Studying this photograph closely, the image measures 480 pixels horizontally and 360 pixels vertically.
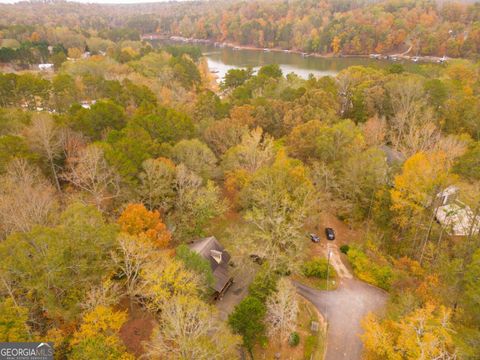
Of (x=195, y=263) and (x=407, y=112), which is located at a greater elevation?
(x=407, y=112)

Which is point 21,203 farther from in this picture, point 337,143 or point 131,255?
point 337,143

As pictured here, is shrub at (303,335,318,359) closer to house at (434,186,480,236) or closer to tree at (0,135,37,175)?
house at (434,186,480,236)

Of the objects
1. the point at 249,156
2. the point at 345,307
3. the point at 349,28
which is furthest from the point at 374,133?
A: the point at 349,28

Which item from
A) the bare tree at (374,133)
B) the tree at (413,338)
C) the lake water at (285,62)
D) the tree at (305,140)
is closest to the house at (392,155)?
Result: the bare tree at (374,133)

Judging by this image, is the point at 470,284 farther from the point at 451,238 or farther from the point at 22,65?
the point at 22,65

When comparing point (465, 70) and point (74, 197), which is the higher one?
point (465, 70)

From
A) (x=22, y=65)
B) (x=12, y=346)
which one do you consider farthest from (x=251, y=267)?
(x=22, y=65)

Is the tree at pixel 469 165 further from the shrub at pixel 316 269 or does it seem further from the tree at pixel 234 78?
the tree at pixel 234 78
